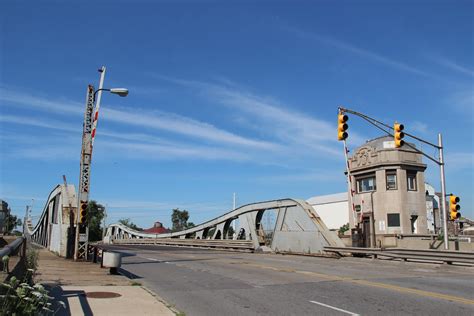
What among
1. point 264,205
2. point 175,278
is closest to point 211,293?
point 175,278

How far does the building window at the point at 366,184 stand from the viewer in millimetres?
42469

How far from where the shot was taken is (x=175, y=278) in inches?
600

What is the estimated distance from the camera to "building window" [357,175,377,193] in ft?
139

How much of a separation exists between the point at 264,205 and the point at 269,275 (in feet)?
57.9

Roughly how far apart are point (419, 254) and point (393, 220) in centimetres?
1912

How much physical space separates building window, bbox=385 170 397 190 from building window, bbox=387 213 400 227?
2.38 m

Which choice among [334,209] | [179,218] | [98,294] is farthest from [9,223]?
[98,294]

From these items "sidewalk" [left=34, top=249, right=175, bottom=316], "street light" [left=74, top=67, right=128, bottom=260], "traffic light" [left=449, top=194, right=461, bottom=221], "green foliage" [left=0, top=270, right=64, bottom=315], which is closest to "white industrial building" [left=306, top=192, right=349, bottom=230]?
"traffic light" [left=449, top=194, right=461, bottom=221]

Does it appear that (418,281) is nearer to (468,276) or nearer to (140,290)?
(468,276)

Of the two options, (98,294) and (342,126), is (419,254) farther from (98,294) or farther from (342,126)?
(98,294)

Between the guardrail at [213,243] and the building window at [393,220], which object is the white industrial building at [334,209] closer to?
the guardrail at [213,243]

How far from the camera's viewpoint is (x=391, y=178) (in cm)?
4084

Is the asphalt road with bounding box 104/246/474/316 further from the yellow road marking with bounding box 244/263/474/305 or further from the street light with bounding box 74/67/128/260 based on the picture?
the street light with bounding box 74/67/128/260

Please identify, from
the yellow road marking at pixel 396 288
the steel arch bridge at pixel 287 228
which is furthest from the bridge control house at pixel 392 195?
the yellow road marking at pixel 396 288
